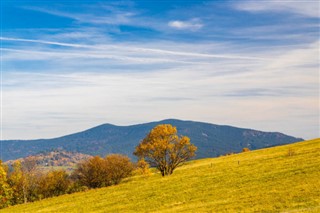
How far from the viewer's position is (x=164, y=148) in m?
79.1

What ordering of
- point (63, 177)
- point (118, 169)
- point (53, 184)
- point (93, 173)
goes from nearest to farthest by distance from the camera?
point (118, 169) < point (93, 173) < point (53, 184) < point (63, 177)

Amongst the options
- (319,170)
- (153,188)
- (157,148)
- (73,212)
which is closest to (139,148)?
(157,148)

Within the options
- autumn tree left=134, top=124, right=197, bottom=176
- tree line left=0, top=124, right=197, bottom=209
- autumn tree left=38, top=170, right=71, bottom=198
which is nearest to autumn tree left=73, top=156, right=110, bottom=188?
tree line left=0, top=124, right=197, bottom=209

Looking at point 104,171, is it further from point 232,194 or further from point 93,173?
point 232,194

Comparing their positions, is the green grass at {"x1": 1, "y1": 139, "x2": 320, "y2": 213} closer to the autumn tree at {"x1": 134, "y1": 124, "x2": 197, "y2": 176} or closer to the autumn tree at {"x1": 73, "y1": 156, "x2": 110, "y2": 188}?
the autumn tree at {"x1": 134, "y1": 124, "x2": 197, "y2": 176}

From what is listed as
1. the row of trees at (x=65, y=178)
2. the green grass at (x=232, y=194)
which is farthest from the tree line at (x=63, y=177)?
the green grass at (x=232, y=194)

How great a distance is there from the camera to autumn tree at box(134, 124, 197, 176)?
260ft

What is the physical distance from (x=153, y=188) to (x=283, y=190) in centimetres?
2397

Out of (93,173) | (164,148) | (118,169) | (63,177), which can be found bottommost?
(63,177)

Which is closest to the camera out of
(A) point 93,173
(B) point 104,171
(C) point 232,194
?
(C) point 232,194

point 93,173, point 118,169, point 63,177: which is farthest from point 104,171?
point 63,177

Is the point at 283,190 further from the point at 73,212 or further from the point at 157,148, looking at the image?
the point at 157,148

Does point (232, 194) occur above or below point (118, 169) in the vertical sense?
above

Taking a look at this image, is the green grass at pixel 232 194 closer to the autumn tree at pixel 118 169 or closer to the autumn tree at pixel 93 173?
the autumn tree at pixel 118 169
